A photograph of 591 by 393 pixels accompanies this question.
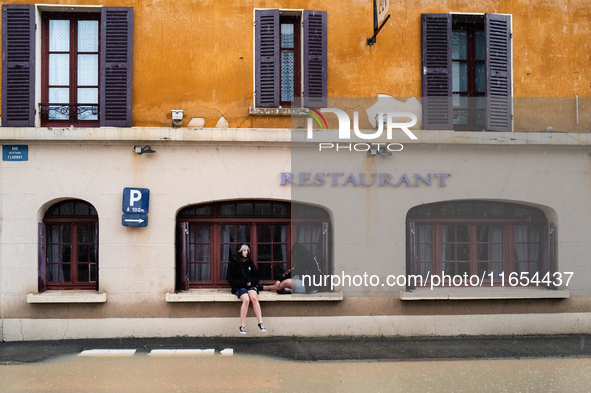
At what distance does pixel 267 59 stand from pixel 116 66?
8.36 ft

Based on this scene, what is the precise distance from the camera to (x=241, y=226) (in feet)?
30.1

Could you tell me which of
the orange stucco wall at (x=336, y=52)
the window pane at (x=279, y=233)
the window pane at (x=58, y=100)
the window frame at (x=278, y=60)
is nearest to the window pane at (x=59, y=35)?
the orange stucco wall at (x=336, y=52)

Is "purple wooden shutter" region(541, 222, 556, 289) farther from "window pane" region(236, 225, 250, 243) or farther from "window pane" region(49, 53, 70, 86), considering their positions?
"window pane" region(49, 53, 70, 86)

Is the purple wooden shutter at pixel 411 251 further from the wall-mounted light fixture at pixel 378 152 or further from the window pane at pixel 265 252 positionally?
the window pane at pixel 265 252

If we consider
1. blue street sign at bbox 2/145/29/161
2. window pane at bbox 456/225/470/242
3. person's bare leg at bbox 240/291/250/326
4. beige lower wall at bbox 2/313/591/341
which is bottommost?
beige lower wall at bbox 2/313/591/341

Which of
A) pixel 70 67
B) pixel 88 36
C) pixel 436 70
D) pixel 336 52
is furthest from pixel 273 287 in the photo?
pixel 88 36

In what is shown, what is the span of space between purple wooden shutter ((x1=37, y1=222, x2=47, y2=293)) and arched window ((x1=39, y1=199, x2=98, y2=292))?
0.26 ft

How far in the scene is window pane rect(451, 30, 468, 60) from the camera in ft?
31.0

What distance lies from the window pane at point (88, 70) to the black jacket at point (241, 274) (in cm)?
396

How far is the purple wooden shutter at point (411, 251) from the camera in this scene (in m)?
9.11

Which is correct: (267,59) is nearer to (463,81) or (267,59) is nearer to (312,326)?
(463,81)

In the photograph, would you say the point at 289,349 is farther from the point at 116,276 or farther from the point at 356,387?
the point at 116,276

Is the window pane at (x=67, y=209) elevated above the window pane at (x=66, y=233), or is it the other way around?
the window pane at (x=67, y=209)

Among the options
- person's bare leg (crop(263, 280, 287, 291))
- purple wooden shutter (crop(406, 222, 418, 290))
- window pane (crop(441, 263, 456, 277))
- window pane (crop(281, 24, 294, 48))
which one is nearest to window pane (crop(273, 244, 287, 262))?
person's bare leg (crop(263, 280, 287, 291))
